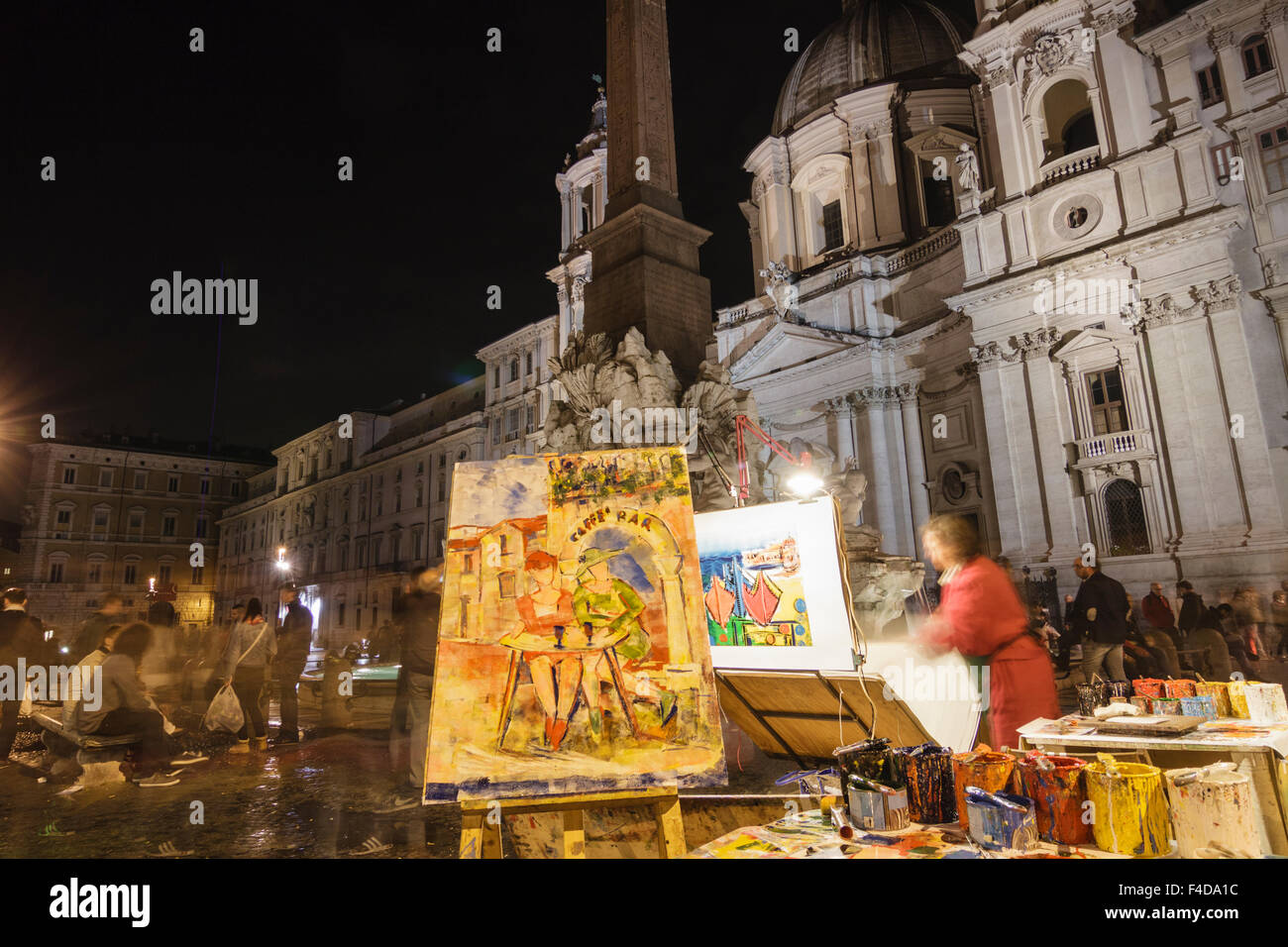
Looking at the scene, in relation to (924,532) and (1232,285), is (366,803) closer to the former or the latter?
(924,532)

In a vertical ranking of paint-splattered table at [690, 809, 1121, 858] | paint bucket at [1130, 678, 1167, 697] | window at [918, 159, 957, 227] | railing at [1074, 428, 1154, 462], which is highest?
window at [918, 159, 957, 227]

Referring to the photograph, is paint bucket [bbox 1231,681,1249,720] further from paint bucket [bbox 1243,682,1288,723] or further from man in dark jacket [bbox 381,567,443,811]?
man in dark jacket [bbox 381,567,443,811]

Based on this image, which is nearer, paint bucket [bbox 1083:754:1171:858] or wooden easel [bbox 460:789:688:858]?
paint bucket [bbox 1083:754:1171:858]

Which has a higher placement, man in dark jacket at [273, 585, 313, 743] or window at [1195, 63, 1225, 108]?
window at [1195, 63, 1225, 108]

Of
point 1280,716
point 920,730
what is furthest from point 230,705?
point 1280,716

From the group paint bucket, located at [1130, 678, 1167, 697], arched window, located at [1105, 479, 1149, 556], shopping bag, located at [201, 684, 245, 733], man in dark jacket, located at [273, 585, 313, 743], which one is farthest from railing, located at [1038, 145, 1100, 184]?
shopping bag, located at [201, 684, 245, 733]

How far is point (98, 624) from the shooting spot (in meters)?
7.17

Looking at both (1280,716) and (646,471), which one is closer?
(1280,716)

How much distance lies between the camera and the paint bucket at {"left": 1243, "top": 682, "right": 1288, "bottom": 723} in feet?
11.0

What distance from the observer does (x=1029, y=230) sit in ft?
69.9

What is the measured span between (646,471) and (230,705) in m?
6.71

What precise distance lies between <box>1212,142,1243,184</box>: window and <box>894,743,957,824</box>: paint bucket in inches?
898

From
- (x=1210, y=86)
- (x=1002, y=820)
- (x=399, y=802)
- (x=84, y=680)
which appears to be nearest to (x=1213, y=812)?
(x=1002, y=820)

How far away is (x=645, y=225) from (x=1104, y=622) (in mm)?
7277
